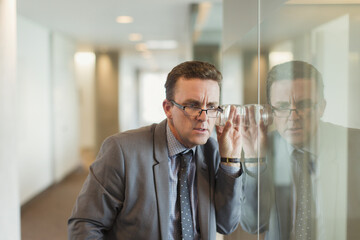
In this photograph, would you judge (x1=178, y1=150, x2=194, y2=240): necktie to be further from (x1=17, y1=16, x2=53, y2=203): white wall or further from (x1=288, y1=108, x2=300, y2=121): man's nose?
(x1=17, y1=16, x2=53, y2=203): white wall

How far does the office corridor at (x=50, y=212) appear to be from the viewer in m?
4.33

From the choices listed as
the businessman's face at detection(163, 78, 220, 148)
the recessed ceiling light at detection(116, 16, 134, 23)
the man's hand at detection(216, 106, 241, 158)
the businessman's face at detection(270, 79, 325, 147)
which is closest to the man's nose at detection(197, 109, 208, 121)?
the businessman's face at detection(163, 78, 220, 148)

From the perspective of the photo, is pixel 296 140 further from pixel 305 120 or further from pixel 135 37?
pixel 135 37

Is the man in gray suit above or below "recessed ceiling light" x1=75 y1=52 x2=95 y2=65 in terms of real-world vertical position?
below

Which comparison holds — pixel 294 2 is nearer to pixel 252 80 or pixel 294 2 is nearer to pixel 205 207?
pixel 252 80

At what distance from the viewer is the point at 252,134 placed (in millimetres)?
1468

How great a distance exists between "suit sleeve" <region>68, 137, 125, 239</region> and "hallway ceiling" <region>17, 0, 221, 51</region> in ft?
11.4

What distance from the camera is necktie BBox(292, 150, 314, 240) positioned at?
40.9 inches

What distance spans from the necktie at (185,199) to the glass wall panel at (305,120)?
0.24m

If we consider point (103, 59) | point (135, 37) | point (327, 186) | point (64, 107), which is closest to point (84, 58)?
point (103, 59)

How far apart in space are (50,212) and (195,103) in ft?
14.5

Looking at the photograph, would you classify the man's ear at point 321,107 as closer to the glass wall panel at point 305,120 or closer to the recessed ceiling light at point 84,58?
the glass wall panel at point 305,120

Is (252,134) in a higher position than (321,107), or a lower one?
lower

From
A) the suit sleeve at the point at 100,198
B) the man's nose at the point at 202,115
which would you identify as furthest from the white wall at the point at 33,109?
the man's nose at the point at 202,115
